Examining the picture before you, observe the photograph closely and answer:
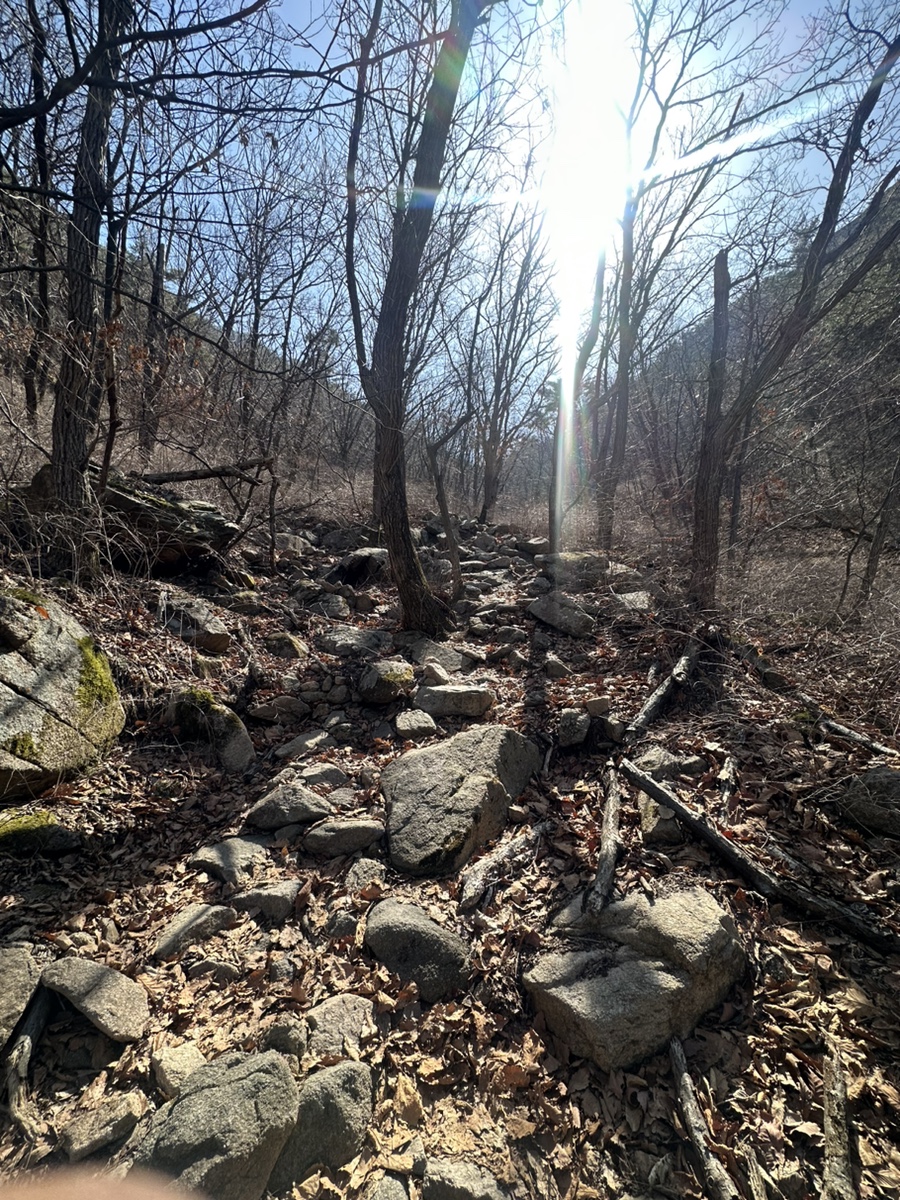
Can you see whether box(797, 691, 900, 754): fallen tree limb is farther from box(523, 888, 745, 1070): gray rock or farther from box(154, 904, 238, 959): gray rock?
box(154, 904, 238, 959): gray rock

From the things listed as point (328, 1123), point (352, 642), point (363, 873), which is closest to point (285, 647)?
point (352, 642)

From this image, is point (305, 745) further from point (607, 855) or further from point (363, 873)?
point (607, 855)

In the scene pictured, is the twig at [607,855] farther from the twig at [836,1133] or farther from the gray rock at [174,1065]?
the gray rock at [174,1065]

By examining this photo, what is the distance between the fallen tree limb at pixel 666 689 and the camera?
405 cm

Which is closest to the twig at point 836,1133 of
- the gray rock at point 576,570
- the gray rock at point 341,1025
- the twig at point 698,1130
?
the twig at point 698,1130

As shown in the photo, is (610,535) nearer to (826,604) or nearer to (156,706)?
(826,604)

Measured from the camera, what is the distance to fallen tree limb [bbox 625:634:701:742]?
4047 mm

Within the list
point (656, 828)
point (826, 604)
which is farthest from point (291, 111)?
point (826, 604)

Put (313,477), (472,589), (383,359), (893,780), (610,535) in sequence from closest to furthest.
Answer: (893,780)
(383,359)
(472,589)
(610,535)
(313,477)

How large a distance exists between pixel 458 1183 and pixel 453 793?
1790mm

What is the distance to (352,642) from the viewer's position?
18.9 ft

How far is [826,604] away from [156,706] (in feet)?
27.7

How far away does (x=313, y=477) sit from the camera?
13984 mm

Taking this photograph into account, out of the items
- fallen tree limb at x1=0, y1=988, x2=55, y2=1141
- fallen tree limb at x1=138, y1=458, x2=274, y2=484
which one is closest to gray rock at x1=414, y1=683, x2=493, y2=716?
fallen tree limb at x1=0, y1=988, x2=55, y2=1141
